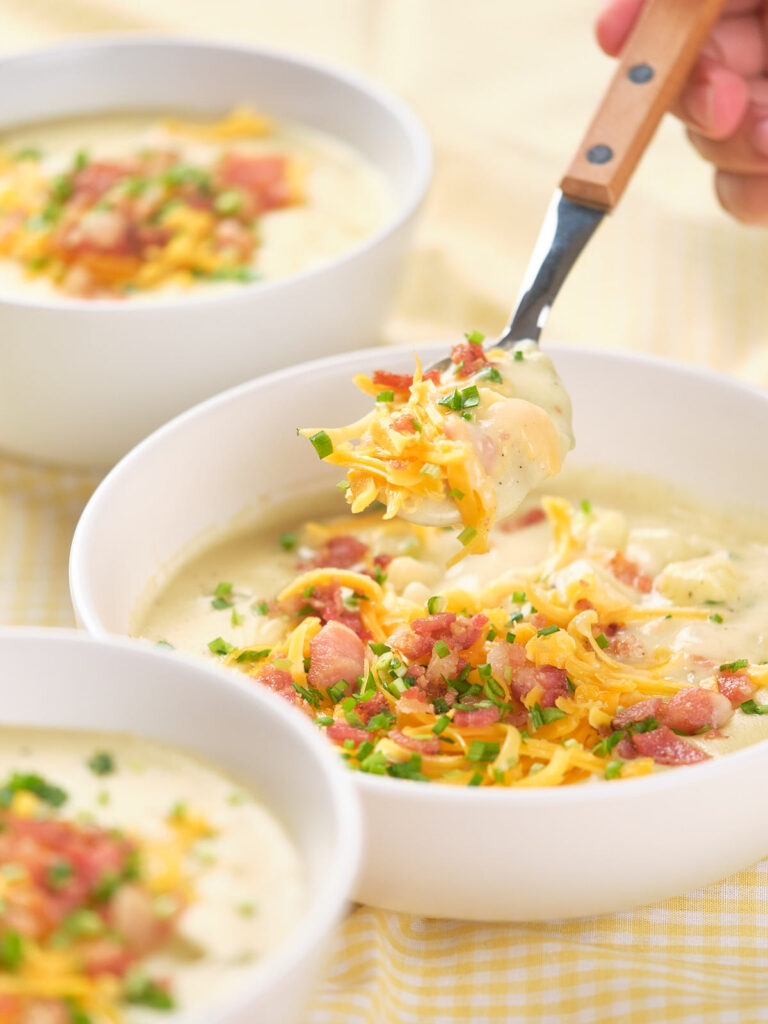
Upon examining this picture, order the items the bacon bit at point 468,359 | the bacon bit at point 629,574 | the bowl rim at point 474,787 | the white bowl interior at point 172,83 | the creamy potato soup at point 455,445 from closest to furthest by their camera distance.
A: 1. the bowl rim at point 474,787
2. the creamy potato soup at point 455,445
3. the bacon bit at point 468,359
4. the bacon bit at point 629,574
5. the white bowl interior at point 172,83

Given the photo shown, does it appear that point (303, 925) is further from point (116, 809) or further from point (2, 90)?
point (2, 90)

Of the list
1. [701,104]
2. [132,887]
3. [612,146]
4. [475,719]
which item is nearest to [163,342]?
[612,146]

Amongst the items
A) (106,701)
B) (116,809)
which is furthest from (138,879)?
(106,701)

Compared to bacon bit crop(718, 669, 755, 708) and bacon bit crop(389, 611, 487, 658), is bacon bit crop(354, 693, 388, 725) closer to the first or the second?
bacon bit crop(389, 611, 487, 658)

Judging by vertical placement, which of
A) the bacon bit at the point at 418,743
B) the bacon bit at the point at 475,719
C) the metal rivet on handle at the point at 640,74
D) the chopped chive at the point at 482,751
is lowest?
the bacon bit at the point at 418,743

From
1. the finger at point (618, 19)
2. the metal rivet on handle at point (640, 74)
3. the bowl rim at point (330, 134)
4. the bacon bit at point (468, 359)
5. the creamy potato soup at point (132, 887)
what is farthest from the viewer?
the finger at point (618, 19)

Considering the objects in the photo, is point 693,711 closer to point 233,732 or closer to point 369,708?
point 369,708

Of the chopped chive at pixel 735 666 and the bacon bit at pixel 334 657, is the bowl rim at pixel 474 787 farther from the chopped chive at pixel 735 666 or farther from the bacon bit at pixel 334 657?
the bacon bit at pixel 334 657

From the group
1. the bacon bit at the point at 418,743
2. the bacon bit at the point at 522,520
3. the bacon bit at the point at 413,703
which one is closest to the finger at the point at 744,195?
the bacon bit at the point at 522,520
